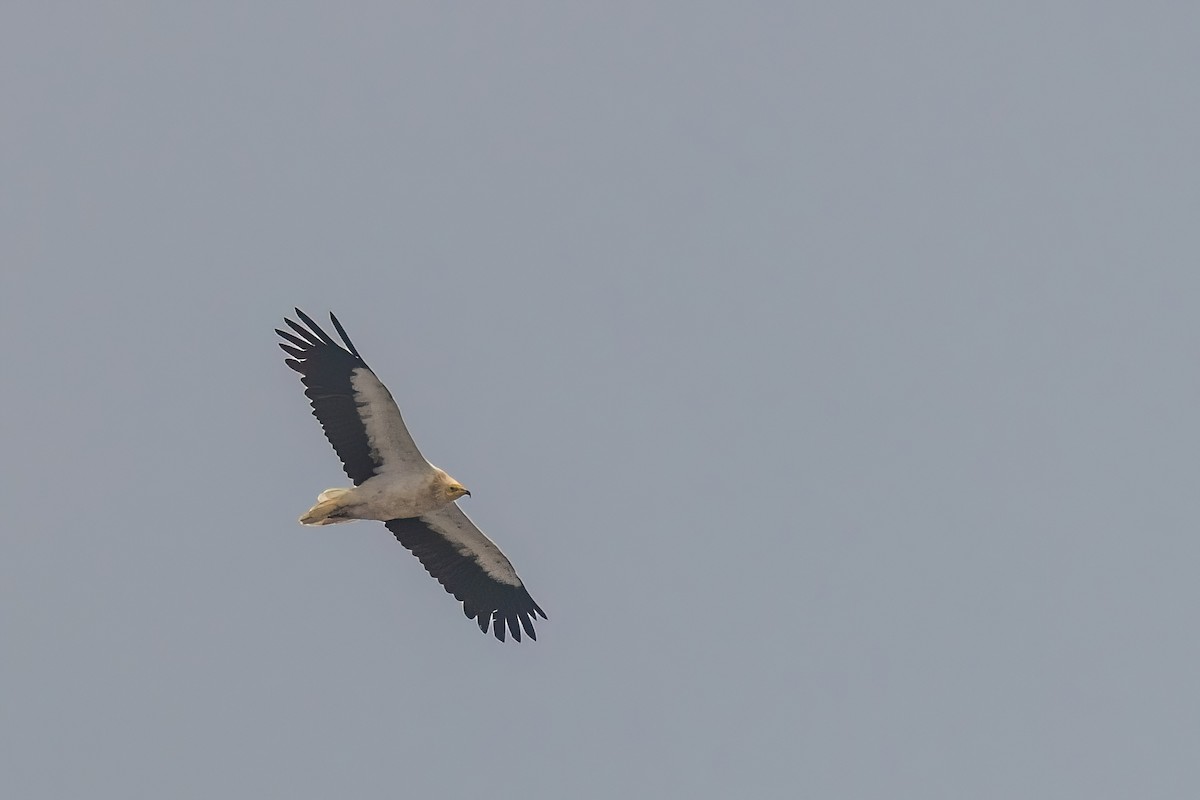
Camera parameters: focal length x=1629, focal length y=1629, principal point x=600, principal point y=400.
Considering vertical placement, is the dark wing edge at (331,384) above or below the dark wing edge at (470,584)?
above

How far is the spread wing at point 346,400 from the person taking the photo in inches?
1041

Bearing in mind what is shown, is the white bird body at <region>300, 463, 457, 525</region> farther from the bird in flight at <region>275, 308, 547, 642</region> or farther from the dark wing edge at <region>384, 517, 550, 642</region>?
the dark wing edge at <region>384, 517, 550, 642</region>

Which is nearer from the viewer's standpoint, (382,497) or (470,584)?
(382,497)

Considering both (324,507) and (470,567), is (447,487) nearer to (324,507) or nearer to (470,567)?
(324,507)

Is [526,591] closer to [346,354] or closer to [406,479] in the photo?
[406,479]

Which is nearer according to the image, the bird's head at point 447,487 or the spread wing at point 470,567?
the bird's head at point 447,487

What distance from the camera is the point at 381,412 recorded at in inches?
1045

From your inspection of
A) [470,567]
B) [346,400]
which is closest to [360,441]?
[346,400]

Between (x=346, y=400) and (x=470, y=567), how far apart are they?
14.5 ft

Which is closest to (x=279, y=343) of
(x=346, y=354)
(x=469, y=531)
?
(x=346, y=354)

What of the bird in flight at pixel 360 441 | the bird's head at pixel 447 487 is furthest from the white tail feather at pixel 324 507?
the bird's head at pixel 447 487

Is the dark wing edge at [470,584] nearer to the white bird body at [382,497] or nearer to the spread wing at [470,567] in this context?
the spread wing at [470,567]

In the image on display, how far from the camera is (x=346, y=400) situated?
87.1 ft

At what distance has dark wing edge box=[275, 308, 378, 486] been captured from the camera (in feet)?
86.9
